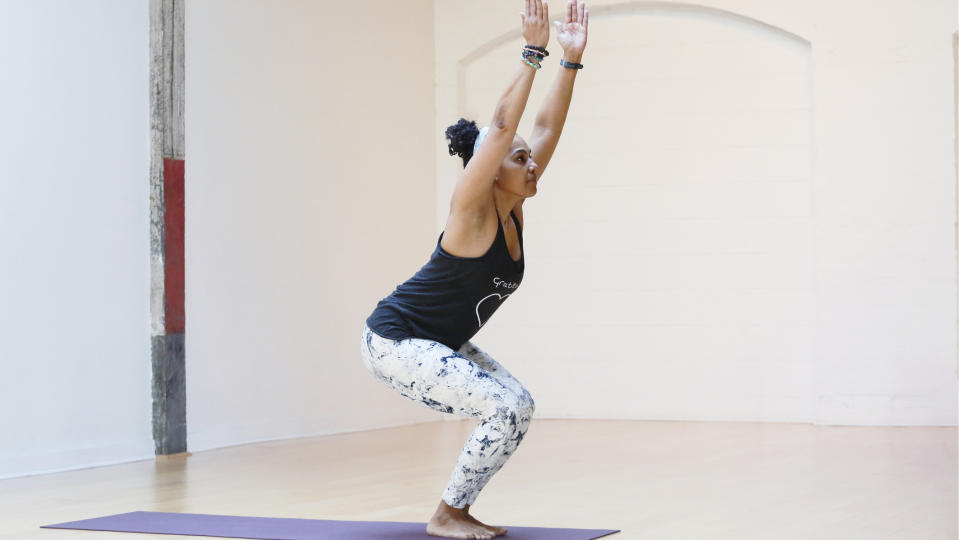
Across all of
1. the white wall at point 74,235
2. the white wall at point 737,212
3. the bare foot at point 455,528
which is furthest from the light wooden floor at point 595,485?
the white wall at point 737,212

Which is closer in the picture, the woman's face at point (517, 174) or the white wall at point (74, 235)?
the woman's face at point (517, 174)

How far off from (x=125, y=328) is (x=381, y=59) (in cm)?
290

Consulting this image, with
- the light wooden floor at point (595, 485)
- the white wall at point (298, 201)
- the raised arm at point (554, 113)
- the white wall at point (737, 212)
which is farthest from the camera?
the white wall at point (737, 212)

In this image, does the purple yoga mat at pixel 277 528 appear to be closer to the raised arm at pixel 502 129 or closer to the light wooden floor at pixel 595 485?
the light wooden floor at pixel 595 485

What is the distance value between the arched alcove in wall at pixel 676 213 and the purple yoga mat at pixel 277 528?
4336 millimetres

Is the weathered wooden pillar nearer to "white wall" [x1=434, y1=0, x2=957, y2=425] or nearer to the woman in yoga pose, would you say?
"white wall" [x1=434, y1=0, x2=957, y2=425]

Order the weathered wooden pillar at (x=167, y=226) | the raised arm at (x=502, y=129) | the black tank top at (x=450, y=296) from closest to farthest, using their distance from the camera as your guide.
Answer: the raised arm at (x=502, y=129), the black tank top at (x=450, y=296), the weathered wooden pillar at (x=167, y=226)

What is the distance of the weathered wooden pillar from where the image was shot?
5.96 m

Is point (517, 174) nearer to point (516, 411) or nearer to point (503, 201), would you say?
point (503, 201)

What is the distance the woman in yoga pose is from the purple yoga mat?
0.17 m

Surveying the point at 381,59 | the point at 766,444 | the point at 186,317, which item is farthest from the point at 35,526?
the point at 381,59

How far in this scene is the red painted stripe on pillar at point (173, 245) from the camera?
19.7 feet

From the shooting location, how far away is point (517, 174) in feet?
10.9

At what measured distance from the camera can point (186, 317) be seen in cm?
618
